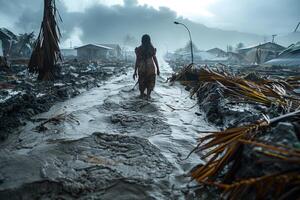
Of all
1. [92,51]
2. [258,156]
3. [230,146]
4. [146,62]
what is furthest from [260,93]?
[92,51]

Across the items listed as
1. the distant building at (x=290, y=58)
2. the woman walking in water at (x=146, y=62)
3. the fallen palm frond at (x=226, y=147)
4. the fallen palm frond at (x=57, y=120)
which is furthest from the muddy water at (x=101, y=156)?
the distant building at (x=290, y=58)

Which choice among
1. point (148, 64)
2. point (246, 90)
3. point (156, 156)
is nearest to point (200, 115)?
point (246, 90)

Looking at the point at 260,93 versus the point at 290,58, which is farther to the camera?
the point at 290,58

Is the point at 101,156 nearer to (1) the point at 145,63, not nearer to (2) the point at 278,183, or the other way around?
(2) the point at 278,183

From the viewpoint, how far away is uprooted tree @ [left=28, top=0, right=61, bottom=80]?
Answer: 8031 mm

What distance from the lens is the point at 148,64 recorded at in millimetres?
7242

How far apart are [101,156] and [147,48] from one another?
440cm

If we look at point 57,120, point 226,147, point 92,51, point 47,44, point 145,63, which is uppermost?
point 92,51

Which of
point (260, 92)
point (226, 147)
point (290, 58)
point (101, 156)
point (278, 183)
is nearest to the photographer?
point (278, 183)

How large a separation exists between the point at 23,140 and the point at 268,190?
3.53 m

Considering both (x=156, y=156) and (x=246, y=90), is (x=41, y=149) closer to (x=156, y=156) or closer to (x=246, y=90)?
(x=156, y=156)

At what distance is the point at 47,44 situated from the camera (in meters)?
8.17

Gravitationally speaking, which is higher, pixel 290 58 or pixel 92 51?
pixel 92 51

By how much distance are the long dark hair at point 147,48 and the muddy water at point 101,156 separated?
216cm
